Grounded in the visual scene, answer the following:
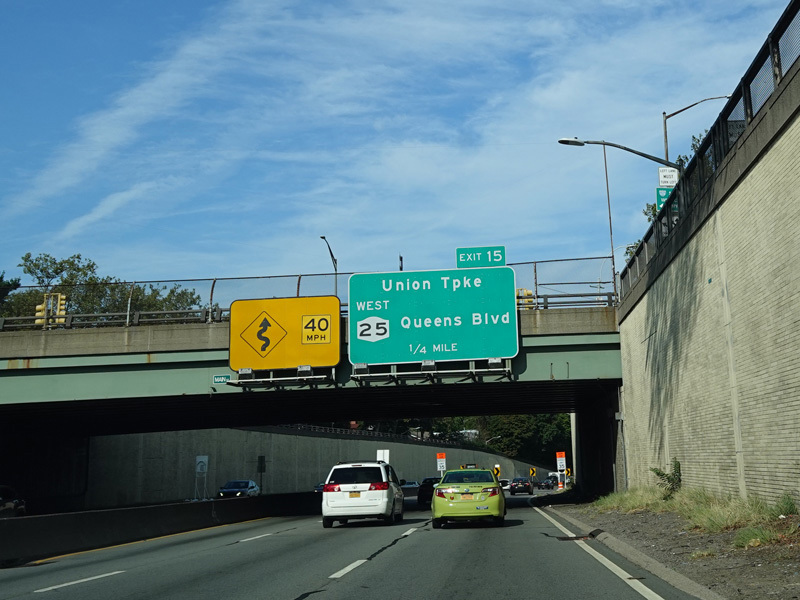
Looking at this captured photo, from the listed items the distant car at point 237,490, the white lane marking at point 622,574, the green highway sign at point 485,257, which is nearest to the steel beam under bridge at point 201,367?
the green highway sign at point 485,257

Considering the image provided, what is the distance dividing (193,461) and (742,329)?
4845cm

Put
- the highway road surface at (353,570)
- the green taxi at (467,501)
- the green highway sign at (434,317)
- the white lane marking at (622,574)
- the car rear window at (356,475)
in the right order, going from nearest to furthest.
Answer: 1. the white lane marking at (622,574)
2. the highway road surface at (353,570)
3. the green taxi at (467,501)
4. the car rear window at (356,475)
5. the green highway sign at (434,317)

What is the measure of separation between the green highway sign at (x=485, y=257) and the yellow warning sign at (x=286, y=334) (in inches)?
201

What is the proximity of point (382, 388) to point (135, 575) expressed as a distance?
60.6 ft

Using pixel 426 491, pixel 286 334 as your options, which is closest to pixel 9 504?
pixel 286 334

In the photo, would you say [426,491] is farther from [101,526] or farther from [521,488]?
[521,488]

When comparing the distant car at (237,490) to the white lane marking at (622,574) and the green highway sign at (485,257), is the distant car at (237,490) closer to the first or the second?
the green highway sign at (485,257)

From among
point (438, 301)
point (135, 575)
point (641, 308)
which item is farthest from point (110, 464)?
point (135, 575)

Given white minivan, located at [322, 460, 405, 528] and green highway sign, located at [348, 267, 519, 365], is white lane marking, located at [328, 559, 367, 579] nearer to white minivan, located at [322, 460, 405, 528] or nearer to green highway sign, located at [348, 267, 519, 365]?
white minivan, located at [322, 460, 405, 528]

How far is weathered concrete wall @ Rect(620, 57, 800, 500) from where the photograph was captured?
44.7 feet

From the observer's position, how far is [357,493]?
2238cm

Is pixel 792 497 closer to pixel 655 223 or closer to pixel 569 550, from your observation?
pixel 569 550

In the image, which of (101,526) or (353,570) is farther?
Answer: (101,526)

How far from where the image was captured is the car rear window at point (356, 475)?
2255 cm
